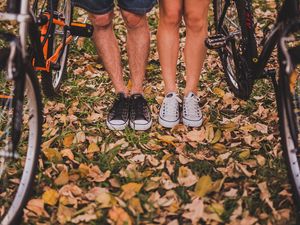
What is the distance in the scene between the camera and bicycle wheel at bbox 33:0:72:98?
351 centimetres

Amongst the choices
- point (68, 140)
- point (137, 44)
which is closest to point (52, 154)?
point (68, 140)

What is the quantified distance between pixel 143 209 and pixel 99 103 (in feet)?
5.16

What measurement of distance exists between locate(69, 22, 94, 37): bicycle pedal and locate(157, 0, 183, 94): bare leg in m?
0.55

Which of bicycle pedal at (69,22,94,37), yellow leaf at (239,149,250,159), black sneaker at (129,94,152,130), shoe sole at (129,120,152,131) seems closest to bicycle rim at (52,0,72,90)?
bicycle pedal at (69,22,94,37)

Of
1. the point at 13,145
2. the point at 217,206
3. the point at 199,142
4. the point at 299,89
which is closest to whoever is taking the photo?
the point at 13,145

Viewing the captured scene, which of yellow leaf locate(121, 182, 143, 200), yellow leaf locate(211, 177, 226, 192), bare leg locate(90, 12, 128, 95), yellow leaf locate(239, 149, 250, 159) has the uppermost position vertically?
bare leg locate(90, 12, 128, 95)

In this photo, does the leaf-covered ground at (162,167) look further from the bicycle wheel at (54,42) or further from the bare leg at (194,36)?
the bare leg at (194,36)

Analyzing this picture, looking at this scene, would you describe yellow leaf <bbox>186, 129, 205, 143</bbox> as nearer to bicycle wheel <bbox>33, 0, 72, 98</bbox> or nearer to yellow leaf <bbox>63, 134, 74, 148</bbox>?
yellow leaf <bbox>63, 134, 74, 148</bbox>

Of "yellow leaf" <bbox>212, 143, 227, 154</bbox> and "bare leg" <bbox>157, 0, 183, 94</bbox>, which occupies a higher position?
"bare leg" <bbox>157, 0, 183, 94</bbox>

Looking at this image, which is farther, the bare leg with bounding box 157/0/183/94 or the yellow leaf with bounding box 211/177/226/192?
the bare leg with bounding box 157/0/183/94

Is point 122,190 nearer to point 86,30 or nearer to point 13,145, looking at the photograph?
point 13,145

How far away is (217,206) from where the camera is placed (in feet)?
9.03

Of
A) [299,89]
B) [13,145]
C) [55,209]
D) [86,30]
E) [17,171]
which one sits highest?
[86,30]

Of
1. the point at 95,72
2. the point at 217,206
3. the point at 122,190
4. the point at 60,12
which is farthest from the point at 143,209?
the point at 95,72
